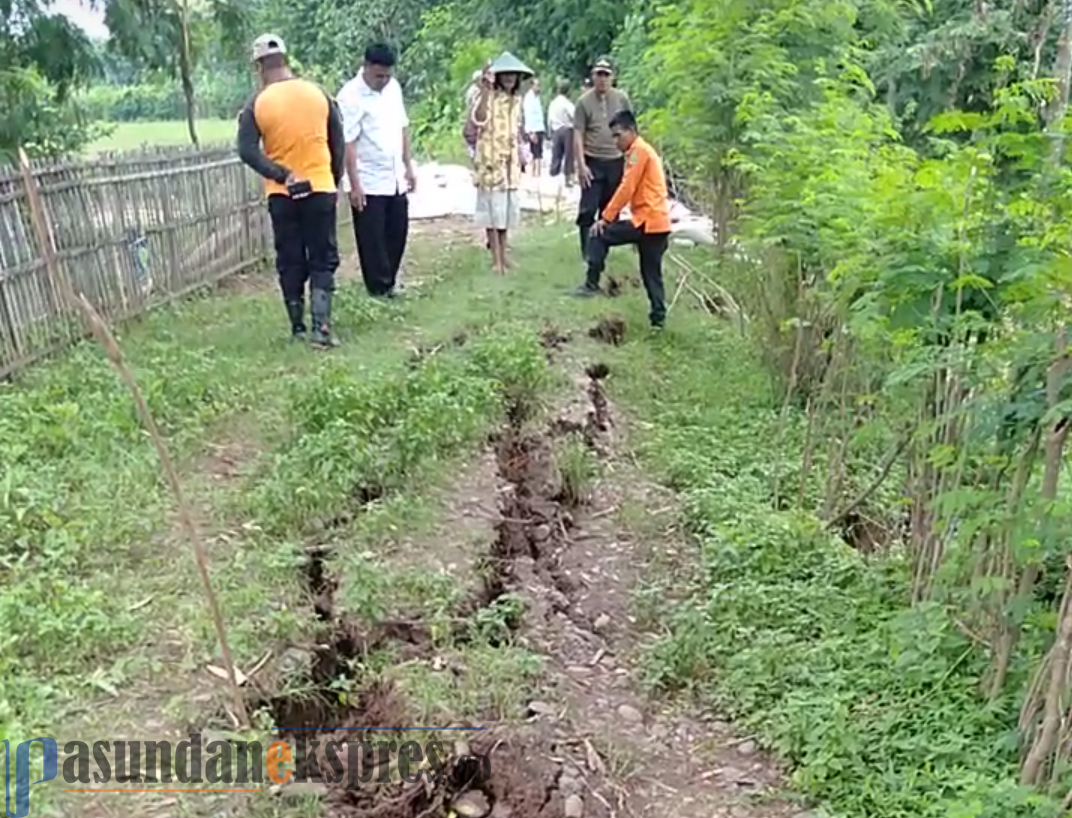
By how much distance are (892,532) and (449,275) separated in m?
4.76

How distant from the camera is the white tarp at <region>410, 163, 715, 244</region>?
10.9 meters

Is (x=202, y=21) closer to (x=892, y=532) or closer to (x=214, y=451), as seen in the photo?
(x=214, y=451)

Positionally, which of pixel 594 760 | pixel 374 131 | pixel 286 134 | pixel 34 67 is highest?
pixel 34 67

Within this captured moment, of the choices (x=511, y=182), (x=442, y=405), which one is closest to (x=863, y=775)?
(x=442, y=405)

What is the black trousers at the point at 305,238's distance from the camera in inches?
242

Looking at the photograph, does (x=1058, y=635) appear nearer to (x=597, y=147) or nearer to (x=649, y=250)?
(x=649, y=250)

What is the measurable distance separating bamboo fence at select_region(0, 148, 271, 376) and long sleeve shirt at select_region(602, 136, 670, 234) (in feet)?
9.75

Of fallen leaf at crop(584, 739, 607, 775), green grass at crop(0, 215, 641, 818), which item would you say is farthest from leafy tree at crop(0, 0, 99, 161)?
fallen leaf at crop(584, 739, 607, 775)

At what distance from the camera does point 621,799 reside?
2.89 metres

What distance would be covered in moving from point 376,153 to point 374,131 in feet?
0.46

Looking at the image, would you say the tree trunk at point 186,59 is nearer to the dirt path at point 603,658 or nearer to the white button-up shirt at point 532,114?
the white button-up shirt at point 532,114

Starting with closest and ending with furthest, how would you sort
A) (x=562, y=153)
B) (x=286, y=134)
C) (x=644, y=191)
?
1. (x=286, y=134)
2. (x=644, y=191)
3. (x=562, y=153)

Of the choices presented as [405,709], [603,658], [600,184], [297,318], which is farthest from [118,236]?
[405,709]

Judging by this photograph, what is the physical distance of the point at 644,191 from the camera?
23.0 feet
